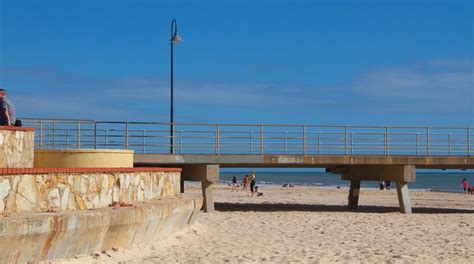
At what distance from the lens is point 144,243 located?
479 inches

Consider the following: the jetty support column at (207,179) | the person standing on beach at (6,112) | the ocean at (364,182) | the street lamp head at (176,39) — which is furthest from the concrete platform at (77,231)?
the ocean at (364,182)

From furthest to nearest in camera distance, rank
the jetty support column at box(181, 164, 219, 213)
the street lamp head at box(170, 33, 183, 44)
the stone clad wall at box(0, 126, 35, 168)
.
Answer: the street lamp head at box(170, 33, 183, 44)
the jetty support column at box(181, 164, 219, 213)
the stone clad wall at box(0, 126, 35, 168)

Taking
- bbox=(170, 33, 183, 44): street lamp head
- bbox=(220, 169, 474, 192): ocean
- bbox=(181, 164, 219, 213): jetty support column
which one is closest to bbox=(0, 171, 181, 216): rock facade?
bbox=(181, 164, 219, 213): jetty support column

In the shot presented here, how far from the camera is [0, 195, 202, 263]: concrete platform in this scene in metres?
8.80

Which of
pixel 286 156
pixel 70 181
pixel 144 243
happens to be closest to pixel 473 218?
pixel 286 156

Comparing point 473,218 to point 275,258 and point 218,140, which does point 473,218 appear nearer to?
point 218,140

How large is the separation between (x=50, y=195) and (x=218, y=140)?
14.1 m

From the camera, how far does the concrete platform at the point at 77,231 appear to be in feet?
28.9

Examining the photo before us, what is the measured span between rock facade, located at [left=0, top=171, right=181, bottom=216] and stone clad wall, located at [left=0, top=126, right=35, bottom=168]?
4.45ft

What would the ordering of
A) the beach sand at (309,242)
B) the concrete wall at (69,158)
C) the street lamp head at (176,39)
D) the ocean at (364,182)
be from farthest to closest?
the ocean at (364,182) → the street lamp head at (176,39) → the concrete wall at (69,158) → the beach sand at (309,242)

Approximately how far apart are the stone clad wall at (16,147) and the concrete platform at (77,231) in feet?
6.10

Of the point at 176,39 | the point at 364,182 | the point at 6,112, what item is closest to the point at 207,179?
the point at 176,39

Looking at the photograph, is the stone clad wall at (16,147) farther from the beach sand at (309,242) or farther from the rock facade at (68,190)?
the beach sand at (309,242)

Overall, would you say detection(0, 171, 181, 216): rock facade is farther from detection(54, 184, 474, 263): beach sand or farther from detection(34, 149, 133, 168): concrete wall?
detection(34, 149, 133, 168): concrete wall
